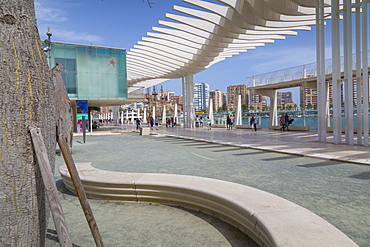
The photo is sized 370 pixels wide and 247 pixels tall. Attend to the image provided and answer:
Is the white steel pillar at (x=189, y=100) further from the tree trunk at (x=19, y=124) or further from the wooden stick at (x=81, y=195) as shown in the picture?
the tree trunk at (x=19, y=124)

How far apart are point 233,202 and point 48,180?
2.46 m

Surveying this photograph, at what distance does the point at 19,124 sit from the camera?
223 centimetres

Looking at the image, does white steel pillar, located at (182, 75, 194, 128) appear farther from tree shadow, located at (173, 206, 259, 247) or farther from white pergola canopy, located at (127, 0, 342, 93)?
tree shadow, located at (173, 206, 259, 247)

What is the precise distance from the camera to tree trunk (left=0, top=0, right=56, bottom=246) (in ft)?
7.09

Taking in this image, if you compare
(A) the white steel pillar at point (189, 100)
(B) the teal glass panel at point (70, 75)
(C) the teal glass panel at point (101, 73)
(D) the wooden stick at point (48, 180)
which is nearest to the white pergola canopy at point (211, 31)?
(A) the white steel pillar at point (189, 100)

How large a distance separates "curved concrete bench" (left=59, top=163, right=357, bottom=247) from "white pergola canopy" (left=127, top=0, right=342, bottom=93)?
13426 millimetres

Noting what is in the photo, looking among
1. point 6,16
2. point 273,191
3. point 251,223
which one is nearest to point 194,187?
point 251,223

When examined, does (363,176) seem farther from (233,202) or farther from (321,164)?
(233,202)

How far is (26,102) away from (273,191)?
474 centimetres

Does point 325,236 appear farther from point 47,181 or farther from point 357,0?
point 357,0

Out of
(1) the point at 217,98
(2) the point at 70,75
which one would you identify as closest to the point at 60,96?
(2) the point at 70,75

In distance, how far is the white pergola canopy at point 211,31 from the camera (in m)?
16.8

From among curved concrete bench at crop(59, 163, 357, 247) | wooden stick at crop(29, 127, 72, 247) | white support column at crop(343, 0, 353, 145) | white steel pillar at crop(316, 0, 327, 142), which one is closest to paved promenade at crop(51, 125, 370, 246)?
curved concrete bench at crop(59, 163, 357, 247)

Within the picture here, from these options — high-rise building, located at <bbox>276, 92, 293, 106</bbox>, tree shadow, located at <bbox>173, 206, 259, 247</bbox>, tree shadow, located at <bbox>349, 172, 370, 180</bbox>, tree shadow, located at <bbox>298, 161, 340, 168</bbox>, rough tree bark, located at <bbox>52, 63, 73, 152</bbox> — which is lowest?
tree shadow, located at <bbox>173, 206, 259, 247</bbox>
